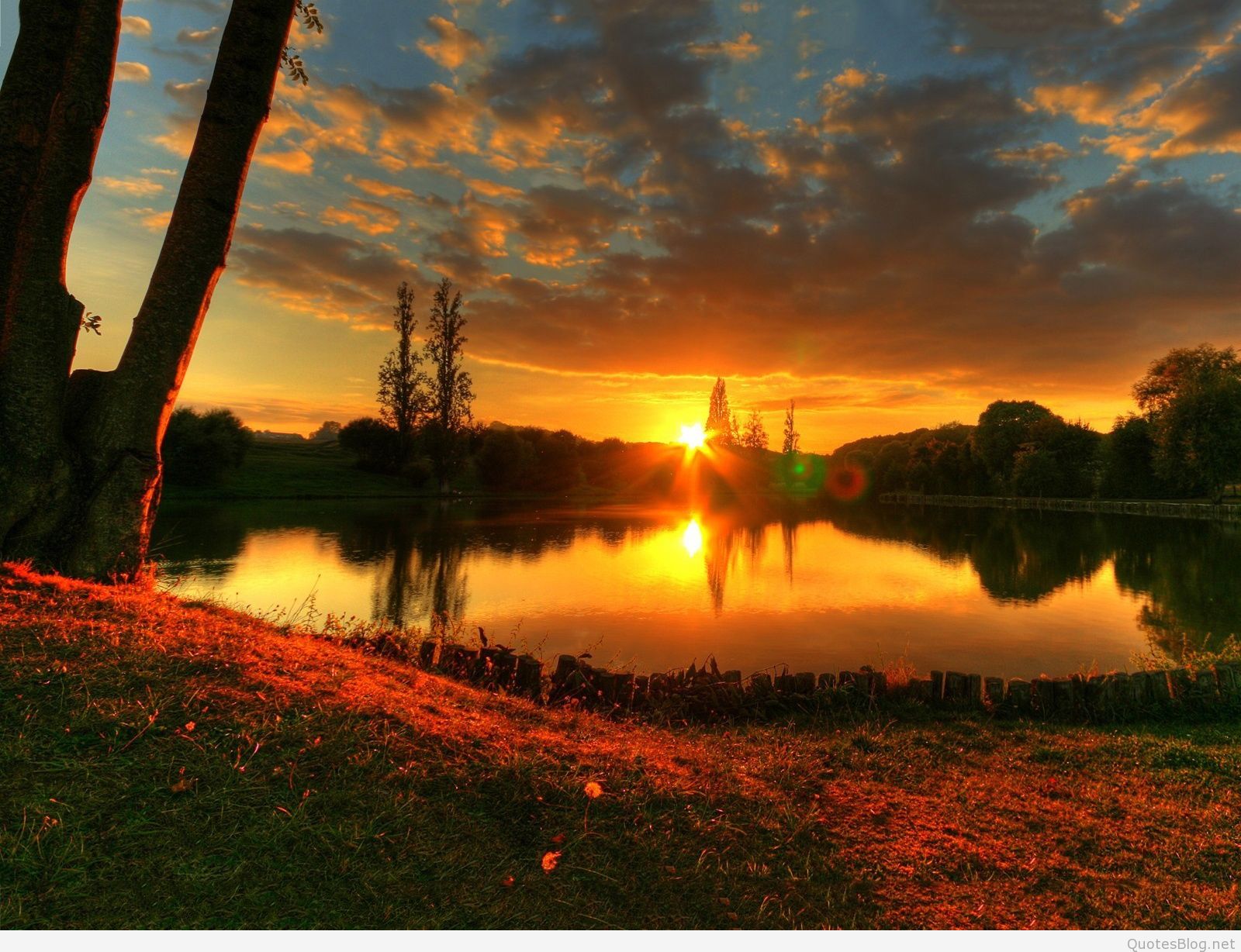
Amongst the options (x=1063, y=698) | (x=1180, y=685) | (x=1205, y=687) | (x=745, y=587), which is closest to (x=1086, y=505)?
(x=745, y=587)

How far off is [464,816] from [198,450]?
61.7 m

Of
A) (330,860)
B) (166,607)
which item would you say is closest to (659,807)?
(330,860)

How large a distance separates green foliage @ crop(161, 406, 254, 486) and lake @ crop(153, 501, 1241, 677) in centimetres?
2108

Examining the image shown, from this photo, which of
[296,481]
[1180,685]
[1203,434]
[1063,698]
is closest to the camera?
[1063,698]

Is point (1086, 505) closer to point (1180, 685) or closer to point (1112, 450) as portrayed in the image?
point (1112, 450)

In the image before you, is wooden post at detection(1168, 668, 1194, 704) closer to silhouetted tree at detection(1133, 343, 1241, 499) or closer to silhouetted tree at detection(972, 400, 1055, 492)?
silhouetted tree at detection(1133, 343, 1241, 499)

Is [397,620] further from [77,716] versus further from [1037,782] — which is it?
[1037,782]

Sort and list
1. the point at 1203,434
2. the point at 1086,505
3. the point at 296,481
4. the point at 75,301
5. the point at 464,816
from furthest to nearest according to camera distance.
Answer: the point at 1086,505 < the point at 296,481 < the point at 1203,434 < the point at 75,301 < the point at 464,816

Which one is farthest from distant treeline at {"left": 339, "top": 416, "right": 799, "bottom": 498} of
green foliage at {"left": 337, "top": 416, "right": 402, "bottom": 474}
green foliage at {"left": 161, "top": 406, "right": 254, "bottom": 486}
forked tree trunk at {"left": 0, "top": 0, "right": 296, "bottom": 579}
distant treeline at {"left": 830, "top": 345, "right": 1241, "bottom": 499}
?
Result: forked tree trunk at {"left": 0, "top": 0, "right": 296, "bottom": 579}

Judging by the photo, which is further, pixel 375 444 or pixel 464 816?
pixel 375 444

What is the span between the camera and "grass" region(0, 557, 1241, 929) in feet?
10.7

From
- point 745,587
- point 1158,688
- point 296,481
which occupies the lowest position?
point 745,587

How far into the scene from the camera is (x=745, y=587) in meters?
19.2

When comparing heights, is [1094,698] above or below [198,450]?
below
